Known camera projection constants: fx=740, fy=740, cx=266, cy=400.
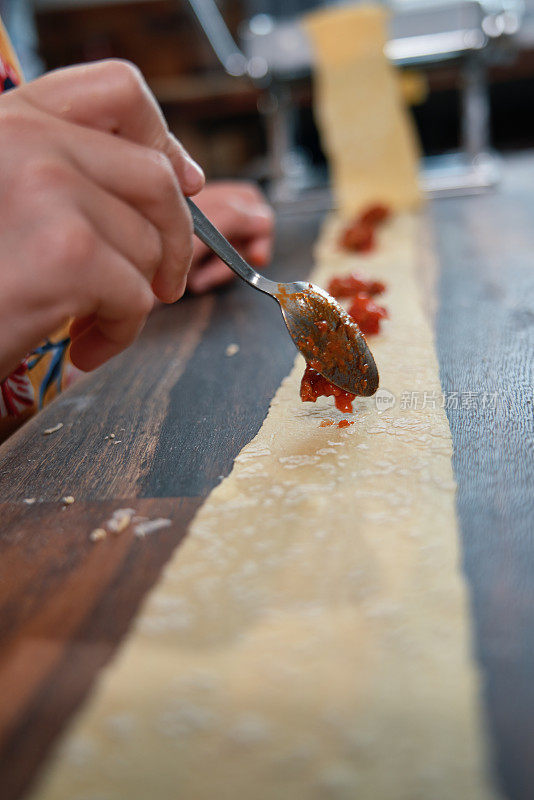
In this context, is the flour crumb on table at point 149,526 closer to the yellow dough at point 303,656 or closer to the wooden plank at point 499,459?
the yellow dough at point 303,656

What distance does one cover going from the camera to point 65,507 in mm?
634

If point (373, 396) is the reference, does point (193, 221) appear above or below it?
above

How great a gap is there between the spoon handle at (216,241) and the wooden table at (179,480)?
5.8 inches

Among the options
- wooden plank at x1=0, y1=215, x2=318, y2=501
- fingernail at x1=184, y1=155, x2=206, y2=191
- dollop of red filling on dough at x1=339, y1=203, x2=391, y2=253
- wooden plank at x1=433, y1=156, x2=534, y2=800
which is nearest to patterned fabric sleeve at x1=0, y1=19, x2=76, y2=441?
wooden plank at x1=0, y1=215, x2=318, y2=501

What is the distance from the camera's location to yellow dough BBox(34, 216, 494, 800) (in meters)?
0.36

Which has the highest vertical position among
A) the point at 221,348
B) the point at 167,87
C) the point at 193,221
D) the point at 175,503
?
the point at 193,221

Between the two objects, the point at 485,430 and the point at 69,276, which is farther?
the point at 485,430

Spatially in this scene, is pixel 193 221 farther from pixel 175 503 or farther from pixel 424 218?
pixel 424 218

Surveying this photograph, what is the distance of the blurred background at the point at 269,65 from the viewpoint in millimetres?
1947

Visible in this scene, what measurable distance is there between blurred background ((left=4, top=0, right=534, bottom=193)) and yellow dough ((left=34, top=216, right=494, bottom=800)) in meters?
1.64

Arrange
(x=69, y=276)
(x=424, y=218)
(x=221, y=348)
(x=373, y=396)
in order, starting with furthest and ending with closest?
(x=424, y=218), (x=221, y=348), (x=373, y=396), (x=69, y=276)

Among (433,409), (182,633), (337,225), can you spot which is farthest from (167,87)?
(182,633)

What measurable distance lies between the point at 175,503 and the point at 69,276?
8.0 inches

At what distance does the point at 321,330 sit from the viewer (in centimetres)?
77
